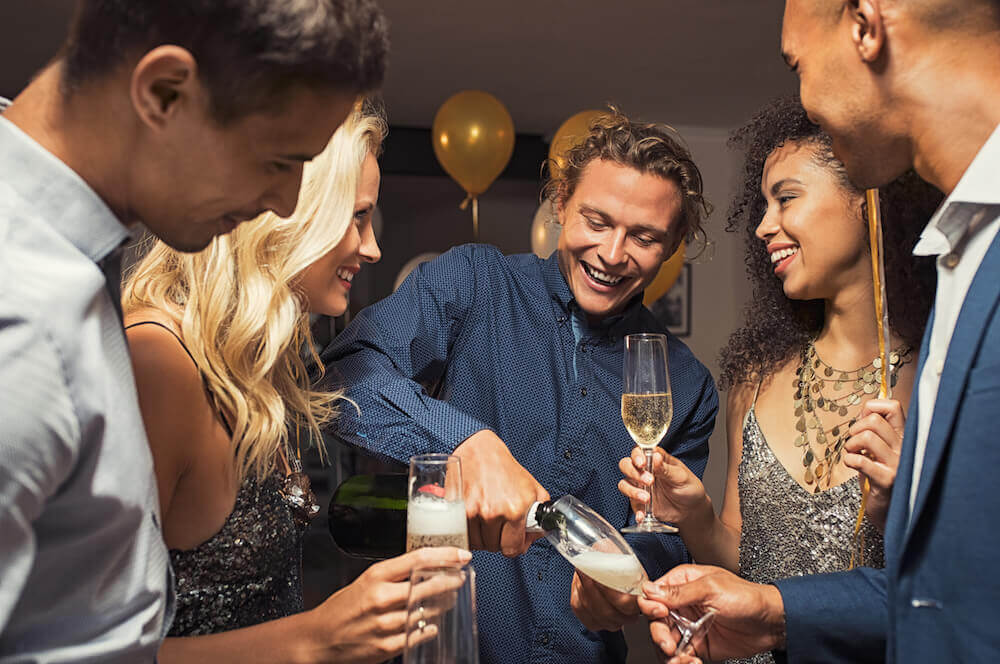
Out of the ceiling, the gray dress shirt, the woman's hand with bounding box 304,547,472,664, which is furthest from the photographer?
the ceiling

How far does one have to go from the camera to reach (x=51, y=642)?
0.85m

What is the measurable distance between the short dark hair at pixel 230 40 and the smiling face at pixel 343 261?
0.86 m

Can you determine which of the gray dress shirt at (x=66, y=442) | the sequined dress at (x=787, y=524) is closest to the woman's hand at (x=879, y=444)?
the sequined dress at (x=787, y=524)

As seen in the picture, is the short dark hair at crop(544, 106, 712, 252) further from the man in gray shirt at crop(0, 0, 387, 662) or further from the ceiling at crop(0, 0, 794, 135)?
the ceiling at crop(0, 0, 794, 135)

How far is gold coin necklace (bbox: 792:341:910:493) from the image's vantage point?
2174 mm

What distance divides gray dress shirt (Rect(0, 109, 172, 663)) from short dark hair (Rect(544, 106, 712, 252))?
1706 mm

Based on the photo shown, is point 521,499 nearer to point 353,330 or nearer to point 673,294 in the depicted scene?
point 353,330

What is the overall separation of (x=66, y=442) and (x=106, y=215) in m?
0.24

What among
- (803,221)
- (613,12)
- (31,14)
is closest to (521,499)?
(803,221)

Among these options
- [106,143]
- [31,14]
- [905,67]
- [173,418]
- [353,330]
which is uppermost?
[31,14]

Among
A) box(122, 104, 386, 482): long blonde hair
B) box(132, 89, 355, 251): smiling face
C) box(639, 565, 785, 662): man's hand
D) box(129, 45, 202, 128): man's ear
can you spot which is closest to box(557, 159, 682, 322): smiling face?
box(122, 104, 386, 482): long blonde hair

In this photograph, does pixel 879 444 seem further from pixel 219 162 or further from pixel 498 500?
pixel 219 162

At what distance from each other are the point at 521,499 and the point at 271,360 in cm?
52

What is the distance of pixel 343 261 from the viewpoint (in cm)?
190
